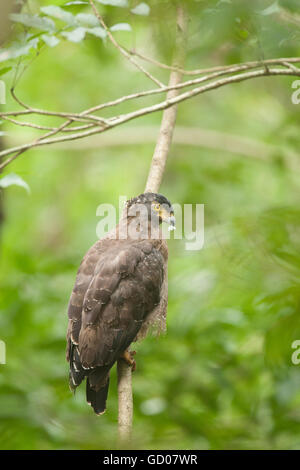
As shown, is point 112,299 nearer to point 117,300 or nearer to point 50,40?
point 117,300

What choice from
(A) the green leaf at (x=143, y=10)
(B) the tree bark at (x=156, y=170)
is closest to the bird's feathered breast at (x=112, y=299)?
(B) the tree bark at (x=156, y=170)

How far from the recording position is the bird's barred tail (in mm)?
3398

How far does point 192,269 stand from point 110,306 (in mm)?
582

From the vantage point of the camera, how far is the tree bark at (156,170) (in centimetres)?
262

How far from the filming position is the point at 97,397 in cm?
342

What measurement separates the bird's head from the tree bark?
0.25ft

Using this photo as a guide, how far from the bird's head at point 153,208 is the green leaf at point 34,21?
4.54 ft

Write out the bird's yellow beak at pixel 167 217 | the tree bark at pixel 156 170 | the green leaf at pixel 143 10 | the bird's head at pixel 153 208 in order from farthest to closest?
the bird's yellow beak at pixel 167 217 < the bird's head at pixel 153 208 < the tree bark at pixel 156 170 < the green leaf at pixel 143 10

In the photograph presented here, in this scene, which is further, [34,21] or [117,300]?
[117,300]

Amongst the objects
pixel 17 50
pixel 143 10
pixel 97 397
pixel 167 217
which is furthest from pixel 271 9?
pixel 97 397

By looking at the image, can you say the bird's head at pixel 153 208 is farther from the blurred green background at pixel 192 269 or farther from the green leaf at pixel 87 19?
the green leaf at pixel 87 19
